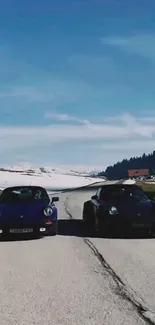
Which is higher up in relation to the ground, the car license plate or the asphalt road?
the car license plate

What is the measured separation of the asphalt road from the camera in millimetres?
5391

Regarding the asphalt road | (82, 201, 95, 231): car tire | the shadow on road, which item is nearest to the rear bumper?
the asphalt road

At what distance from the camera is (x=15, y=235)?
1346 cm

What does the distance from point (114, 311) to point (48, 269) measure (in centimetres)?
280

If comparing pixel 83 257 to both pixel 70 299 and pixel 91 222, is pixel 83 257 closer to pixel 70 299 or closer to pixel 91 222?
pixel 70 299

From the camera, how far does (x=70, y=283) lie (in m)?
7.07

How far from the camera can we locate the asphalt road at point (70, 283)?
5.39m

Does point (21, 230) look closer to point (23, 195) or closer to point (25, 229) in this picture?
point (25, 229)

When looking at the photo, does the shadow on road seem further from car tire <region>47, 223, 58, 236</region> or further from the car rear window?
the car rear window

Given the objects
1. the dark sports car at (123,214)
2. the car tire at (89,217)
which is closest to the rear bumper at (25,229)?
the dark sports car at (123,214)

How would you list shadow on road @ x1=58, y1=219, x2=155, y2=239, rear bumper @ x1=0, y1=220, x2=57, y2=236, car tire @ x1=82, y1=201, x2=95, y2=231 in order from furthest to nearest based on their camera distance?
car tire @ x1=82, y1=201, x2=95, y2=231, shadow on road @ x1=58, y1=219, x2=155, y2=239, rear bumper @ x1=0, y1=220, x2=57, y2=236

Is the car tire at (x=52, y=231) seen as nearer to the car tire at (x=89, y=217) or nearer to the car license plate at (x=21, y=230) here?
the car license plate at (x=21, y=230)

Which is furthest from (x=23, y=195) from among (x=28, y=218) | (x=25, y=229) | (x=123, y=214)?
(x=123, y=214)

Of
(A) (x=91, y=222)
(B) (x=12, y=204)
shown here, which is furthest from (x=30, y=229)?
(A) (x=91, y=222)
